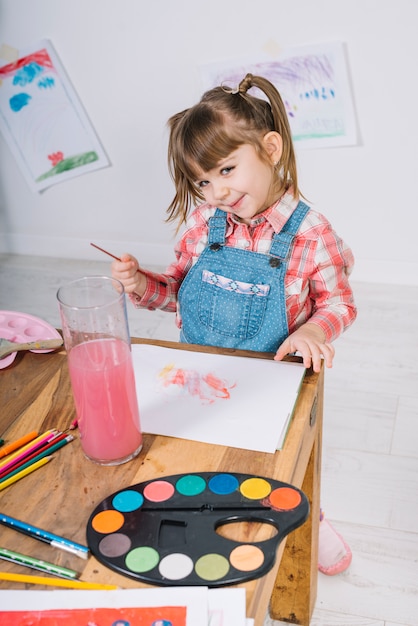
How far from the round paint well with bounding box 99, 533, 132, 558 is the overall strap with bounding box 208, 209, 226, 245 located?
61 cm

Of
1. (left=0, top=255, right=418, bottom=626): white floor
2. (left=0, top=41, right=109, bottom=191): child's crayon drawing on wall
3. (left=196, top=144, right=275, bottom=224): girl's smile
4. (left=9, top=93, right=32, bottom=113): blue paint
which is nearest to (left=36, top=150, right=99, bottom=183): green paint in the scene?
(left=0, top=41, right=109, bottom=191): child's crayon drawing on wall

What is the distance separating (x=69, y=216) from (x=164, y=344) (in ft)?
6.02

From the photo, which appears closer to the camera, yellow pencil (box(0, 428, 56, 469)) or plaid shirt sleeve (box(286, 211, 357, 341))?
yellow pencil (box(0, 428, 56, 469))

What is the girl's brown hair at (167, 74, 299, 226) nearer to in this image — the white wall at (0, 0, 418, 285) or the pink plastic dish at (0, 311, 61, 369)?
the pink plastic dish at (0, 311, 61, 369)

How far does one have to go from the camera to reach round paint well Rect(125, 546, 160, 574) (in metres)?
0.73

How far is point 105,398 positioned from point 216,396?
214mm

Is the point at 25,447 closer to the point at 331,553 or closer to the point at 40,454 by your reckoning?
the point at 40,454

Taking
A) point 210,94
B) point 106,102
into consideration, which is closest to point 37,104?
point 106,102

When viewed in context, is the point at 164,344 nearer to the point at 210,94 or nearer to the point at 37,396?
the point at 37,396

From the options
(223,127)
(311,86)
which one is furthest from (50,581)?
(311,86)

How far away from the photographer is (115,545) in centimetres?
76

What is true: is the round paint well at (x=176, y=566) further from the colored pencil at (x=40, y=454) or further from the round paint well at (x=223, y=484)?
the colored pencil at (x=40, y=454)

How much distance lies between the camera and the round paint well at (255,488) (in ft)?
2.67

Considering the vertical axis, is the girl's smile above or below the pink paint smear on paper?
above
